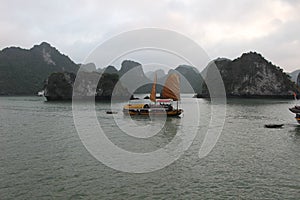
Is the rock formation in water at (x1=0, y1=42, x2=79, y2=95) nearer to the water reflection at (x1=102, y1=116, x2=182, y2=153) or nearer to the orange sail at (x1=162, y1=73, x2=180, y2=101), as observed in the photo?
the orange sail at (x1=162, y1=73, x2=180, y2=101)

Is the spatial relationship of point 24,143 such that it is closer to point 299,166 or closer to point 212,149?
point 212,149

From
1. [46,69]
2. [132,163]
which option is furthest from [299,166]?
[46,69]

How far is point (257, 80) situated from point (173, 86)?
102167 mm

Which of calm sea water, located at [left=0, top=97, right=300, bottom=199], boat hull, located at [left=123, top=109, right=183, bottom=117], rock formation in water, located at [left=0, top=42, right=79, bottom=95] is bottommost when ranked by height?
calm sea water, located at [left=0, top=97, right=300, bottom=199]

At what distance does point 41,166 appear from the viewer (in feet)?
50.8

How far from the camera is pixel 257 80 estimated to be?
415ft

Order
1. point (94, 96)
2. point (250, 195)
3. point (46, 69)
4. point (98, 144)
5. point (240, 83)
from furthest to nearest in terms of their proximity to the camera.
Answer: point (46, 69) → point (240, 83) → point (94, 96) → point (98, 144) → point (250, 195)

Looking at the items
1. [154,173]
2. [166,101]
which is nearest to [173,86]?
[166,101]

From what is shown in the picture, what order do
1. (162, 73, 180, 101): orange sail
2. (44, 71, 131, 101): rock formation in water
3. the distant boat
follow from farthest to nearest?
1. (44, 71, 131, 101): rock formation in water
2. the distant boat
3. (162, 73, 180, 101): orange sail

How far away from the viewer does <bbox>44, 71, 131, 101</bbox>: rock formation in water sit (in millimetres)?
109188

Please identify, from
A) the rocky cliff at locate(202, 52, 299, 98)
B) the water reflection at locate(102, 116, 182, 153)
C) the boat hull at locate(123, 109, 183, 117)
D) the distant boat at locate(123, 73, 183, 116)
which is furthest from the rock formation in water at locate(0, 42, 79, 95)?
the water reflection at locate(102, 116, 182, 153)

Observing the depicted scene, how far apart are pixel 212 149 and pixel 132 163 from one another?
7.24m

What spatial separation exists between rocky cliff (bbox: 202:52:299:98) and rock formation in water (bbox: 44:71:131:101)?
4925cm

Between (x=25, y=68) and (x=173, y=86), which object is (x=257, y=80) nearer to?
(x=173, y=86)
